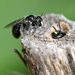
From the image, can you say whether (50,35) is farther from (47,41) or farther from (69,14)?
(69,14)

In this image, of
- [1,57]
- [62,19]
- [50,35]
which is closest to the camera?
[50,35]

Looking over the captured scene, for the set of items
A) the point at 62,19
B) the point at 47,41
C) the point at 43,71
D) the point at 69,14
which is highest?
the point at 69,14

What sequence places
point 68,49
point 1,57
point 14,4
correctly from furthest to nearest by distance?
1. point 14,4
2. point 1,57
3. point 68,49

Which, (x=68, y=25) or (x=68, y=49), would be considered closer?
(x=68, y=49)

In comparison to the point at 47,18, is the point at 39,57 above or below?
below

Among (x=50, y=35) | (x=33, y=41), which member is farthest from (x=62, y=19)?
(x=33, y=41)

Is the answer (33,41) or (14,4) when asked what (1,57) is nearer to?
(14,4)

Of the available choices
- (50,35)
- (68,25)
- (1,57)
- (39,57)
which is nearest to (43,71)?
(39,57)
